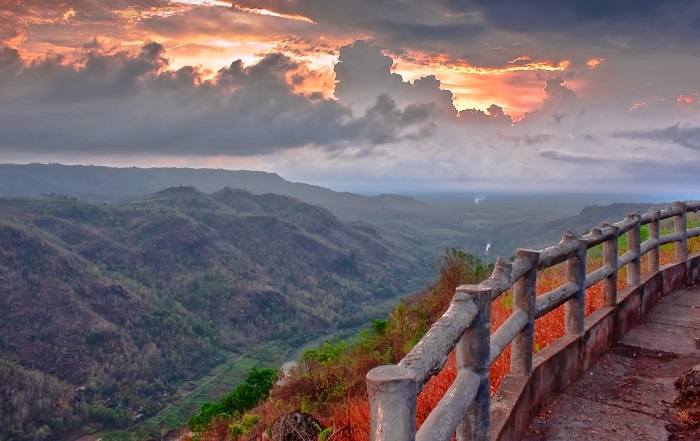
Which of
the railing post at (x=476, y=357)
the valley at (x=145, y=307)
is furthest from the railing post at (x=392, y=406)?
the valley at (x=145, y=307)

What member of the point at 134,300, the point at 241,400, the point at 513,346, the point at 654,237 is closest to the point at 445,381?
the point at 513,346

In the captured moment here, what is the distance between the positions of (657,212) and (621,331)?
93.4 inches

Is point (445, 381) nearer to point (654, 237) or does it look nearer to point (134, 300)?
point (654, 237)

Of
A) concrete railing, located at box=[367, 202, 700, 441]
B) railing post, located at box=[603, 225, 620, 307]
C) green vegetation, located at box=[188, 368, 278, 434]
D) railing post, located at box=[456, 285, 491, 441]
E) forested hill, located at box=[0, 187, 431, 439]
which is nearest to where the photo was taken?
concrete railing, located at box=[367, 202, 700, 441]

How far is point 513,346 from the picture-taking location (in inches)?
183

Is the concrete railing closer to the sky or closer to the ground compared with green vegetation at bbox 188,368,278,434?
closer to the sky

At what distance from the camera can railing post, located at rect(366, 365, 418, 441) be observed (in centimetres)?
219

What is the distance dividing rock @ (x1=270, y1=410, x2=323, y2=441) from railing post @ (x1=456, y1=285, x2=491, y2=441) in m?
3.43

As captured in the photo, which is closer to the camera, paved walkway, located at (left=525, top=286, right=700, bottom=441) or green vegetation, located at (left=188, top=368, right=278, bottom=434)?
paved walkway, located at (left=525, top=286, right=700, bottom=441)

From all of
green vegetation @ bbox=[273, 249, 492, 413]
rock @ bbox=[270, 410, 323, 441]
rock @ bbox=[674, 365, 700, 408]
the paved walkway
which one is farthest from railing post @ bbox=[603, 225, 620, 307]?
green vegetation @ bbox=[273, 249, 492, 413]

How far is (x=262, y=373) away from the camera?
82.0 feet

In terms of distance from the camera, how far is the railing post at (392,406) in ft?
7.20

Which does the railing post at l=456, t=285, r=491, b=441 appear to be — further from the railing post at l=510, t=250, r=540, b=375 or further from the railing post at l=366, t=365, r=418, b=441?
the railing post at l=510, t=250, r=540, b=375

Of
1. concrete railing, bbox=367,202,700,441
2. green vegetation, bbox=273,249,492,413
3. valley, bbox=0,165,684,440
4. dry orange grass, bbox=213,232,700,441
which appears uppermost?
concrete railing, bbox=367,202,700,441
